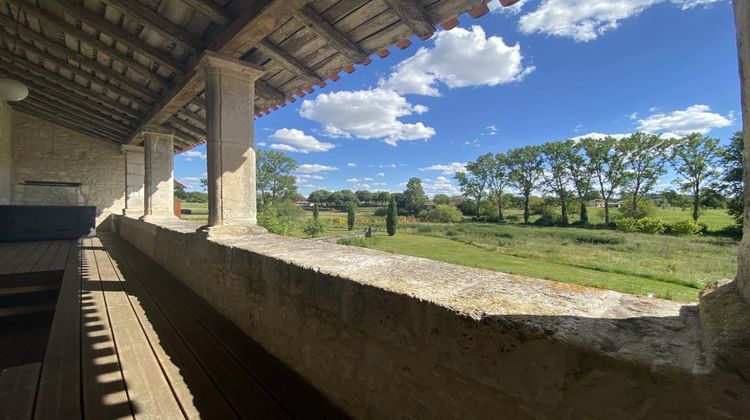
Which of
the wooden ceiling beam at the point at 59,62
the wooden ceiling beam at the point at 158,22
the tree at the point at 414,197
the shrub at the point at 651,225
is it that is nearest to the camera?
the wooden ceiling beam at the point at 158,22

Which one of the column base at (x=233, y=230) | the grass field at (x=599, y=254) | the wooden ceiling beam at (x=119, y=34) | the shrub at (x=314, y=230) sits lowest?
the grass field at (x=599, y=254)

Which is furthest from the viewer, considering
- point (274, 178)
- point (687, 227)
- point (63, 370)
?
point (274, 178)

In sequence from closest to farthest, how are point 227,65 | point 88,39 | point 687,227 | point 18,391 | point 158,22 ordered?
point 18,391 < point 158,22 < point 227,65 < point 88,39 < point 687,227

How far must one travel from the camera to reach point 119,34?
3303 mm

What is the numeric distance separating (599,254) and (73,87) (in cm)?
3588

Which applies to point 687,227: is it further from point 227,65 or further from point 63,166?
point 63,166

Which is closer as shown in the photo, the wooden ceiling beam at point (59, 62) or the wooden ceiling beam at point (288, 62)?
the wooden ceiling beam at point (288, 62)

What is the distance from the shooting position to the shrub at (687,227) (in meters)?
28.9

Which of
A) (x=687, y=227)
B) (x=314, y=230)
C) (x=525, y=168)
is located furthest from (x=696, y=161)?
(x=314, y=230)

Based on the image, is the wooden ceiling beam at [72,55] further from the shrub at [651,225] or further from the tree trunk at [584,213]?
the tree trunk at [584,213]

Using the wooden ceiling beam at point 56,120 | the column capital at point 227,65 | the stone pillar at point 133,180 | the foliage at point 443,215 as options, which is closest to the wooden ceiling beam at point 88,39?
the column capital at point 227,65

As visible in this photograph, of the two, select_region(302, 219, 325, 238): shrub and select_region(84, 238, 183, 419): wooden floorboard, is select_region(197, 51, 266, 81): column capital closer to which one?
select_region(84, 238, 183, 419): wooden floorboard

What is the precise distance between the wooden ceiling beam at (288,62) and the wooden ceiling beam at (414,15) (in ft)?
4.29

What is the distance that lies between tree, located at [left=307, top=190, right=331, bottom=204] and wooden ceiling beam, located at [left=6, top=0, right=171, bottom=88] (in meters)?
64.9
